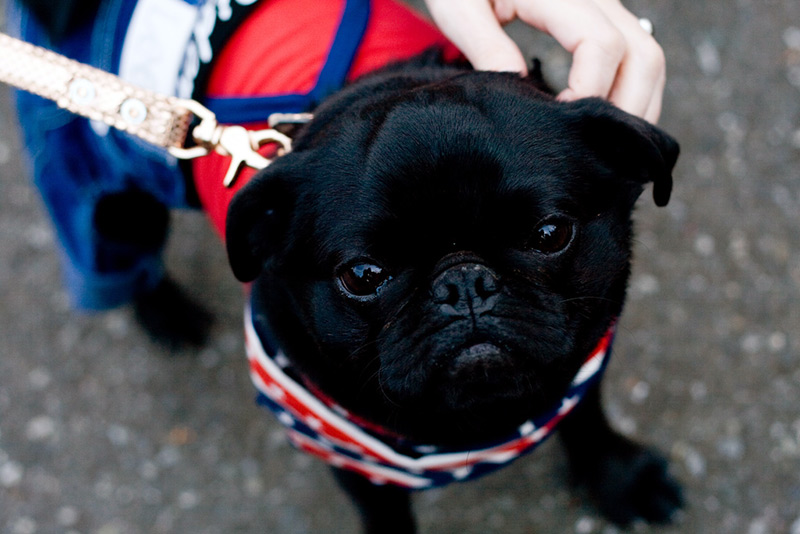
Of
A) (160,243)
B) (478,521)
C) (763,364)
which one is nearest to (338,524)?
(478,521)

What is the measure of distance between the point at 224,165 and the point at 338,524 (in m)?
1.38

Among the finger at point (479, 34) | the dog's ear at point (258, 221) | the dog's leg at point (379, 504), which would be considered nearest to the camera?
the dog's ear at point (258, 221)

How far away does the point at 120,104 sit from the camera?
1.59 m

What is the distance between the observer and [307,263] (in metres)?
1.54

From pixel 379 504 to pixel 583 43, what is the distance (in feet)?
4.55

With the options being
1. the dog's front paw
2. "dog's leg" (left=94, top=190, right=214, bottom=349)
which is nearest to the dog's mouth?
the dog's front paw

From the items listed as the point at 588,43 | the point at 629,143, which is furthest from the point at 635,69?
the point at 629,143

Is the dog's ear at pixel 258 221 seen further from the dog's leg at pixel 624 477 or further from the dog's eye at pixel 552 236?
the dog's leg at pixel 624 477

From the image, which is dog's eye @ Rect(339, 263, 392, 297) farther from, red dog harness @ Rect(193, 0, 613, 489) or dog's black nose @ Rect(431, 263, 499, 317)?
red dog harness @ Rect(193, 0, 613, 489)

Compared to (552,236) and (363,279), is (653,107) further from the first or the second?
(363,279)

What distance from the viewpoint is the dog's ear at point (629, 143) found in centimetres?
142

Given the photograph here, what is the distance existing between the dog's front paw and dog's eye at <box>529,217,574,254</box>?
1228mm

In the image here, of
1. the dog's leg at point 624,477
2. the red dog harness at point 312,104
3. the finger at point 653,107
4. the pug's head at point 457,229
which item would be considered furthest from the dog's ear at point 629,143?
the dog's leg at point 624,477

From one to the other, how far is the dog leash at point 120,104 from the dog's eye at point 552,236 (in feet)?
1.98
